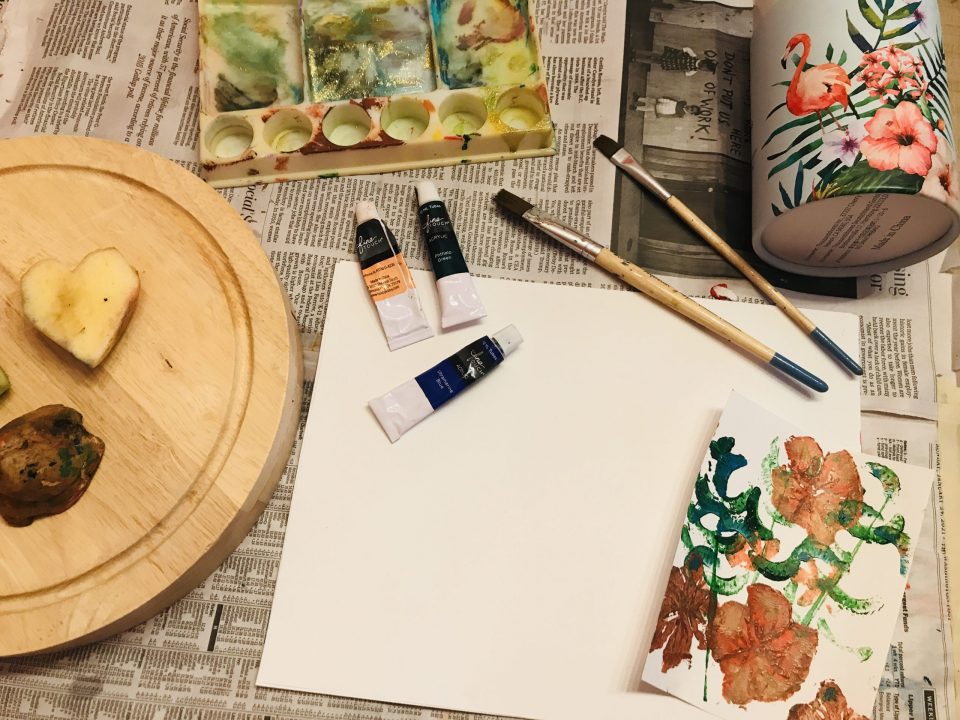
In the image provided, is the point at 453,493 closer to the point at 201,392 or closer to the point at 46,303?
the point at 201,392

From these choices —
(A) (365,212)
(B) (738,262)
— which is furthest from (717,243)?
(A) (365,212)

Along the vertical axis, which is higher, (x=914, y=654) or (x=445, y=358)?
(x=445, y=358)

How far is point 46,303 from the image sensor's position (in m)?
0.56

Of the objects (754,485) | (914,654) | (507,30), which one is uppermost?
(507,30)

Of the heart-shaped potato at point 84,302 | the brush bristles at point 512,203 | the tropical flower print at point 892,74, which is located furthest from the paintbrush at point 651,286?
the heart-shaped potato at point 84,302

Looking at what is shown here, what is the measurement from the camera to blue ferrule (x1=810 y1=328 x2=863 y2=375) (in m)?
0.67

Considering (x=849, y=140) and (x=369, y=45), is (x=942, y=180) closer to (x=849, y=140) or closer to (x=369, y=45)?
(x=849, y=140)

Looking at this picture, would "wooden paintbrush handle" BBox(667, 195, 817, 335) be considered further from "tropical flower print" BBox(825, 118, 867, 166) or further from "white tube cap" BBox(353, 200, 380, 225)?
"white tube cap" BBox(353, 200, 380, 225)

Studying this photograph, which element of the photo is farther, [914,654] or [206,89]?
[206,89]

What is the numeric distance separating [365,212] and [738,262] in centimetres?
38

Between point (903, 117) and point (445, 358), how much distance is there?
44 cm

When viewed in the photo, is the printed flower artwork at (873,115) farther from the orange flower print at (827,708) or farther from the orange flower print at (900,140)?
the orange flower print at (827,708)

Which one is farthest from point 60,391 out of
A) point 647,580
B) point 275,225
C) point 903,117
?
point 903,117

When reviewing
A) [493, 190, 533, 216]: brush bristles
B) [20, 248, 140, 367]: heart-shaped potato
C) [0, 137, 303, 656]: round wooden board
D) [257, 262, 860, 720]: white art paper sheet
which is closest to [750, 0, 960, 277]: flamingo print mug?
[257, 262, 860, 720]: white art paper sheet
